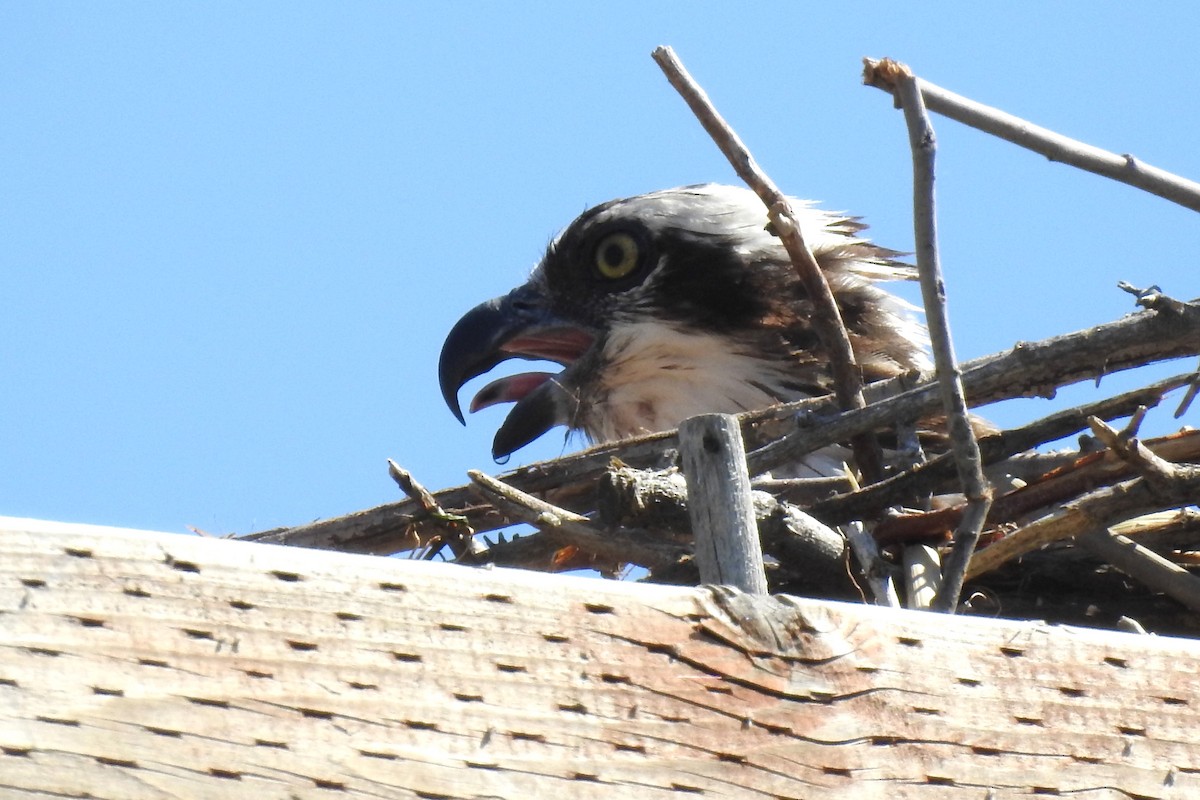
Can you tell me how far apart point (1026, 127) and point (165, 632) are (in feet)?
3.27

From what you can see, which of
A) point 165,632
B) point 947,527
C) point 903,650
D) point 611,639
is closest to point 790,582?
point 947,527

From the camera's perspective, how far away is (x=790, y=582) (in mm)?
2000

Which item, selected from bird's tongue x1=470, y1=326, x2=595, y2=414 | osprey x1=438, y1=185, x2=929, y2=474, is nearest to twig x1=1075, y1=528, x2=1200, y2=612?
osprey x1=438, y1=185, x2=929, y2=474

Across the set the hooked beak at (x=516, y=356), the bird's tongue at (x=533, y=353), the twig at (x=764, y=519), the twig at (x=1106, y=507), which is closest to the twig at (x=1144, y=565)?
the twig at (x=1106, y=507)

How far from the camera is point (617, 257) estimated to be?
4.09 m

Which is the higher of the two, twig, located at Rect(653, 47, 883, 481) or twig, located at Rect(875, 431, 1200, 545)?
twig, located at Rect(653, 47, 883, 481)

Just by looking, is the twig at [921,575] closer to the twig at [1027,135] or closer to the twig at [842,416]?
the twig at [842,416]

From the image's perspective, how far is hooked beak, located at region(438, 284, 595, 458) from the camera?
391 cm

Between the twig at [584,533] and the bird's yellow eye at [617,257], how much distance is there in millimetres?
2022

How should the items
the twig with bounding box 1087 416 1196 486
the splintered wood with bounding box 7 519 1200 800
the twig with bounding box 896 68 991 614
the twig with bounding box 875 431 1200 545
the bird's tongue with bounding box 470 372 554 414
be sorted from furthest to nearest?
the bird's tongue with bounding box 470 372 554 414
the twig with bounding box 875 431 1200 545
the twig with bounding box 1087 416 1196 486
the twig with bounding box 896 68 991 614
the splintered wood with bounding box 7 519 1200 800

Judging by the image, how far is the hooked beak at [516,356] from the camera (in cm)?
391

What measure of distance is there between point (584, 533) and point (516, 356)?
2195 millimetres

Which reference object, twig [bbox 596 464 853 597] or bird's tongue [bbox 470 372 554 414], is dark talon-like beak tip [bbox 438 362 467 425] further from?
twig [bbox 596 464 853 597]

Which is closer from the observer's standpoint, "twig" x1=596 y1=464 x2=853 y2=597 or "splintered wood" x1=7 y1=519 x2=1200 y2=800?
"splintered wood" x1=7 y1=519 x2=1200 y2=800
